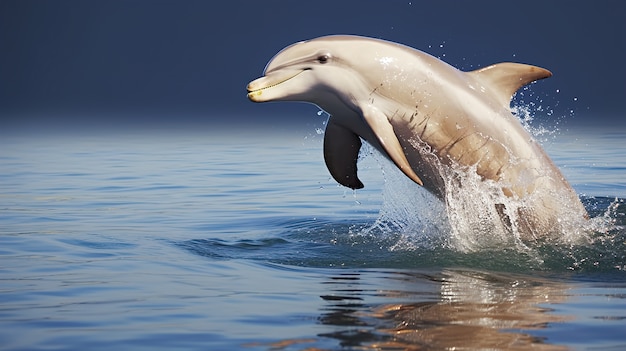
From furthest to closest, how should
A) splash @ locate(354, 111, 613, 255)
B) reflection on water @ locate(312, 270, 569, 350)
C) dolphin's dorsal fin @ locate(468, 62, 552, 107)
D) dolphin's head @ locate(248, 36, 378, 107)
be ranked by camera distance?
dolphin's dorsal fin @ locate(468, 62, 552, 107), splash @ locate(354, 111, 613, 255), dolphin's head @ locate(248, 36, 378, 107), reflection on water @ locate(312, 270, 569, 350)

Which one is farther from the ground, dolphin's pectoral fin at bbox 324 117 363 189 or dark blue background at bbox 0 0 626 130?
dark blue background at bbox 0 0 626 130

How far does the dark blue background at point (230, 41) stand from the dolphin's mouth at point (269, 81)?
77239mm

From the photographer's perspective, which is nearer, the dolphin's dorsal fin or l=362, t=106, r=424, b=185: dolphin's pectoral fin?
l=362, t=106, r=424, b=185: dolphin's pectoral fin

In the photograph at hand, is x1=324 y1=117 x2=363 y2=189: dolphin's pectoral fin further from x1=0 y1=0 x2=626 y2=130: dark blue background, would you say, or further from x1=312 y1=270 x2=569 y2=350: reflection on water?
x1=0 y1=0 x2=626 y2=130: dark blue background

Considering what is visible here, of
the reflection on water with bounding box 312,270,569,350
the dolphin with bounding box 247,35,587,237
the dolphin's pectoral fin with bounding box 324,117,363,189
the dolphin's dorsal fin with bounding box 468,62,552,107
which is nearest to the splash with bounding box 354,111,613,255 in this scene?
the dolphin with bounding box 247,35,587,237

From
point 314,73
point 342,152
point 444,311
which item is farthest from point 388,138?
point 444,311

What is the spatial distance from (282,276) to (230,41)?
90.4 m

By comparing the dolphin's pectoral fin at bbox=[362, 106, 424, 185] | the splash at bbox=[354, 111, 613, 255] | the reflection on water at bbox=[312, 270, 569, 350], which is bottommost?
the reflection on water at bbox=[312, 270, 569, 350]

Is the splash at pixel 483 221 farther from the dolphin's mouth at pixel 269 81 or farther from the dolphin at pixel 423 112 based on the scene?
the dolphin's mouth at pixel 269 81

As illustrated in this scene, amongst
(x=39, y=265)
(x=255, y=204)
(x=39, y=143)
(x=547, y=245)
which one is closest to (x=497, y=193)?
(x=547, y=245)

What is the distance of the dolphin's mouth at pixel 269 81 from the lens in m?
8.82

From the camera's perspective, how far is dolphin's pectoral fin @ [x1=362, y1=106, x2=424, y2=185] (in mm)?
8508

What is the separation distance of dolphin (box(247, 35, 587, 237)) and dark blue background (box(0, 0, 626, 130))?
252 feet

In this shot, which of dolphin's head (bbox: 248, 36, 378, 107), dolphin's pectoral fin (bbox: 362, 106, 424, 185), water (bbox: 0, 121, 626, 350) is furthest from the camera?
dolphin's head (bbox: 248, 36, 378, 107)
